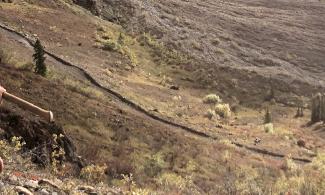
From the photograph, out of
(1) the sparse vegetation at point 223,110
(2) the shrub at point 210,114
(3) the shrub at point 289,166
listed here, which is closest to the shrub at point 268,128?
(1) the sparse vegetation at point 223,110

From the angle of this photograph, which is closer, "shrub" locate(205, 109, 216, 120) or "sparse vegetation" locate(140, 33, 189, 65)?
"shrub" locate(205, 109, 216, 120)

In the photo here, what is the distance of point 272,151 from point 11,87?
785 inches

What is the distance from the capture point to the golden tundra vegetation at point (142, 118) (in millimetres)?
18016

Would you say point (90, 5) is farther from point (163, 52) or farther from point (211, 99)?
point (211, 99)

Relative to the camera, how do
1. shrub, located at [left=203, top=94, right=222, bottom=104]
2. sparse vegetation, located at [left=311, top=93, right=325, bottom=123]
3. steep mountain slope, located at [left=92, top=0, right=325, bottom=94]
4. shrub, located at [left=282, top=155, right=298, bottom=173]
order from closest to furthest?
shrub, located at [left=282, top=155, right=298, bottom=173]
sparse vegetation, located at [left=311, top=93, right=325, bottom=123]
shrub, located at [left=203, top=94, right=222, bottom=104]
steep mountain slope, located at [left=92, top=0, right=325, bottom=94]

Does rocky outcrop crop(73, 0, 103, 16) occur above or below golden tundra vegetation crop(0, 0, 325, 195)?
above

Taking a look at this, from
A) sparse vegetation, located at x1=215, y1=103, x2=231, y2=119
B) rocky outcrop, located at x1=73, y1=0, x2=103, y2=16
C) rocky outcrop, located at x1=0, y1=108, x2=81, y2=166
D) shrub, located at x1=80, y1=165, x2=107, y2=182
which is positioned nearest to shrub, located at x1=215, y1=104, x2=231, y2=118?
sparse vegetation, located at x1=215, y1=103, x2=231, y2=119

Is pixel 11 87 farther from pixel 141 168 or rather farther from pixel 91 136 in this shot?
pixel 141 168

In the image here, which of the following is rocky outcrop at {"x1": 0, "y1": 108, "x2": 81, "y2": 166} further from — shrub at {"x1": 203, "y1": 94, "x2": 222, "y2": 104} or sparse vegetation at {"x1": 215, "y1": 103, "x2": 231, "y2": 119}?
shrub at {"x1": 203, "y1": 94, "x2": 222, "y2": 104}

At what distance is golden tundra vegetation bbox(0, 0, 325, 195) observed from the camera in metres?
18.0

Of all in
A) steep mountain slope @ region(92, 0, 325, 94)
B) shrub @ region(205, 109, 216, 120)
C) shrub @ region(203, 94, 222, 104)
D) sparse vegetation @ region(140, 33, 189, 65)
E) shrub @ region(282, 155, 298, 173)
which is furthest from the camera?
steep mountain slope @ region(92, 0, 325, 94)

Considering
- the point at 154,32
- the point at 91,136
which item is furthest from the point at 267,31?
the point at 91,136

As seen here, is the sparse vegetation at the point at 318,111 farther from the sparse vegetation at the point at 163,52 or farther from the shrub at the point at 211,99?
the sparse vegetation at the point at 163,52

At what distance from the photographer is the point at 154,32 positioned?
64562 millimetres
